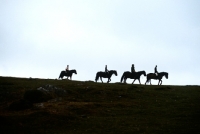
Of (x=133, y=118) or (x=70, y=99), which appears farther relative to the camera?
(x=70, y=99)

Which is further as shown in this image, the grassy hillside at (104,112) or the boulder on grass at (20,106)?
the boulder on grass at (20,106)

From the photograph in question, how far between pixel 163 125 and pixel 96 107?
9.01 meters

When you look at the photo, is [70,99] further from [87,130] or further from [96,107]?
[87,130]

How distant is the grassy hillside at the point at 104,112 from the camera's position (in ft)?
69.3

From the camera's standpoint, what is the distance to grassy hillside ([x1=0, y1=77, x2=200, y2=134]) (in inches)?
831

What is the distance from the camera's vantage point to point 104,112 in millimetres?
26438

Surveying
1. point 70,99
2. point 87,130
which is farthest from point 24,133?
point 70,99

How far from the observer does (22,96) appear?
33.1m

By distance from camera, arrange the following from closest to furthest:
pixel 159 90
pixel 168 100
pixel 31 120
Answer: pixel 31 120 < pixel 168 100 < pixel 159 90

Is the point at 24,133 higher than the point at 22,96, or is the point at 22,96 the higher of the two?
the point at 22,96

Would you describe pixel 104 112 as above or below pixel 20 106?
below

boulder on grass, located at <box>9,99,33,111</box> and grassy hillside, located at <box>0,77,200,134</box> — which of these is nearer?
grassy hillside, located at <box>0,77,200,134</box>

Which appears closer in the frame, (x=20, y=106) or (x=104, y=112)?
(x=104, y=112)

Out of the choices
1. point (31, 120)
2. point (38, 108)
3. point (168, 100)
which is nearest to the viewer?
point (31, 120)
